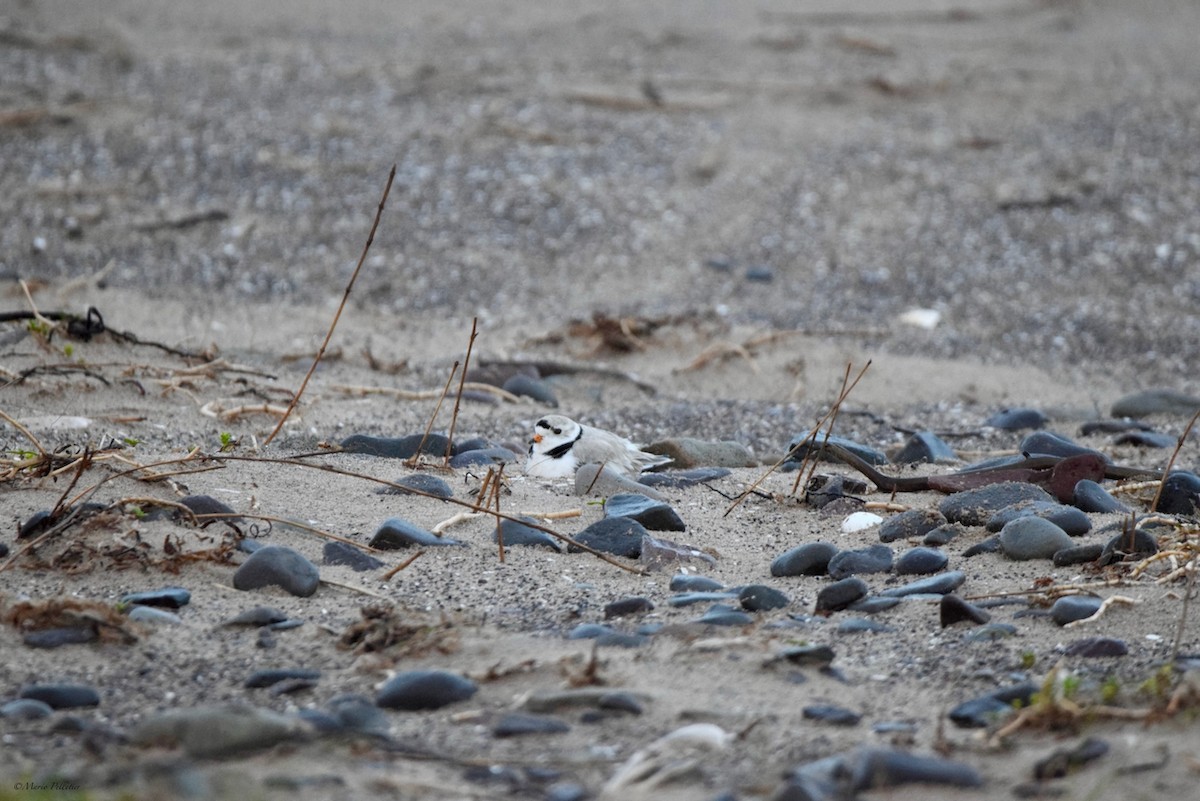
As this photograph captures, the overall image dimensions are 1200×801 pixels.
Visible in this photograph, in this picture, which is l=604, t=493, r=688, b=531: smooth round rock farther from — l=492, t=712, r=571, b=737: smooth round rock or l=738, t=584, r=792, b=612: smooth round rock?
l=492, t=712, r=571, b=737: smooth round rock

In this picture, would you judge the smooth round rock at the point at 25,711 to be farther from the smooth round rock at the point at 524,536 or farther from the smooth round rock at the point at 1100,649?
the smooth round rock at the point at 1100,649

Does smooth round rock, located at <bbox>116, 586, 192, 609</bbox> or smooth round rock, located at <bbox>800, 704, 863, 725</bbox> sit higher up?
smooth round rock, located at <bbox>800, 704, 863, 725</bbox>

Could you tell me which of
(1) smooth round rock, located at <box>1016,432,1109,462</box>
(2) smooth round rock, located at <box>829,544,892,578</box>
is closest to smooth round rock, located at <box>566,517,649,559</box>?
(2) smooth round rock, located at <box>829,544,892,578</box>

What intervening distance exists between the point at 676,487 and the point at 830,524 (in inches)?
21.1

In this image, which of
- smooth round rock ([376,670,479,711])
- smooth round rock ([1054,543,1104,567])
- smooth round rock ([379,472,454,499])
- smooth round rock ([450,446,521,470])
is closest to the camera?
smooth round rock ([376,670,479,711])

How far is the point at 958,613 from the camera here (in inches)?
106

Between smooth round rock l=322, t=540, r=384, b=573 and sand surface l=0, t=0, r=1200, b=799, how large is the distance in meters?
0.09

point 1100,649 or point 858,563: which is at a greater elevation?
point 1100,649

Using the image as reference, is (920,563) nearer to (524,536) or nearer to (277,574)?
(524,536)

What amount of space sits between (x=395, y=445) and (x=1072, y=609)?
2169mm

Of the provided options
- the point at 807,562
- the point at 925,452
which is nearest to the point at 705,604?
the point at 807,562

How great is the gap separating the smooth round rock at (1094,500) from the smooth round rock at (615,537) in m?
1.38

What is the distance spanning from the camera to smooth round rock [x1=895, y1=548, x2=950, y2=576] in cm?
310

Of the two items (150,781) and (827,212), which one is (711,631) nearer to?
(150,781)
